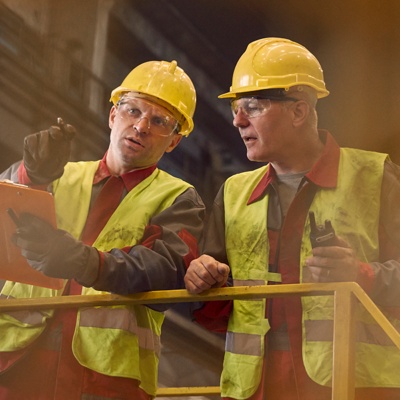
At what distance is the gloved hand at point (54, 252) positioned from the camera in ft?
9.96

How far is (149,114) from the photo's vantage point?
3832 millimetres

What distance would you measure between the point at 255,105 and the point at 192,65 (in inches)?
117

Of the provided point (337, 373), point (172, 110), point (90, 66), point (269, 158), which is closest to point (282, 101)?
point (269, 158)

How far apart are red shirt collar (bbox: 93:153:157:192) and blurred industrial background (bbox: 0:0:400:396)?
780 millimetres

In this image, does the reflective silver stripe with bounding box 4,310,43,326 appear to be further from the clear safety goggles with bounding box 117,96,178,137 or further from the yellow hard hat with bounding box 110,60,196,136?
the yellow hard hat with bounding box 110,60,196,136

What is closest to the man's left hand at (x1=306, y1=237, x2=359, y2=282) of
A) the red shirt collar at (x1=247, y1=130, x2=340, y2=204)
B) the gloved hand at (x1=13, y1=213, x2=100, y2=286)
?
the red shirt collar at (x1=247, y1=130, x2=340, y2=204)

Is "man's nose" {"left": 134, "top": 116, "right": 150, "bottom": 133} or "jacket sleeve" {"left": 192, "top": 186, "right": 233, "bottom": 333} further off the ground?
"man's nose" {"left": 134, "top": 116, "right": 150, "bottom": 133}

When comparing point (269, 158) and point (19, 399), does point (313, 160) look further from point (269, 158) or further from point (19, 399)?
point (19, 399)

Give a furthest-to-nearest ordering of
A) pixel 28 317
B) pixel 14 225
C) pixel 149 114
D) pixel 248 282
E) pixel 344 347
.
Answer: pixel 149 114
pixel 28 317
pixel 248 282
pixel 14 225
pixel 344 347

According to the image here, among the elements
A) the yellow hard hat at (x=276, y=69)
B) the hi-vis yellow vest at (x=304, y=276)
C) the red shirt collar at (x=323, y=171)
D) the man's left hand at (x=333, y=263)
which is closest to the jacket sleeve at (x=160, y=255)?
the hi-vis yellow vest at (x=304, y=276)

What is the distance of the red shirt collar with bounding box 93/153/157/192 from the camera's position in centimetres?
373

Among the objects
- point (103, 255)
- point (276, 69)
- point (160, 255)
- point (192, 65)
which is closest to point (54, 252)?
point (103, 255)

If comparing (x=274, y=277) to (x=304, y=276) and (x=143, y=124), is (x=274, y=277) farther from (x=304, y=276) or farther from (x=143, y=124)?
(x=143, y=124)

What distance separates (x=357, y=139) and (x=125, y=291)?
114 cm
